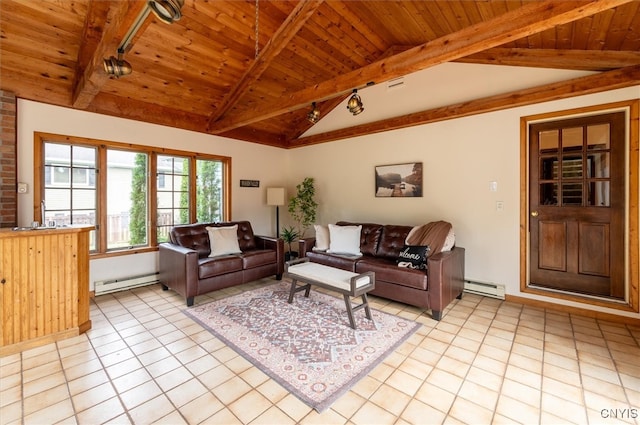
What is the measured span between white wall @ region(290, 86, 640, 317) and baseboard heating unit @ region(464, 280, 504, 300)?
64 millimetres

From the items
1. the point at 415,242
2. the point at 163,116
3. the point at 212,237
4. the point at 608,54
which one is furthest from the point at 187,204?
the point at 608,54

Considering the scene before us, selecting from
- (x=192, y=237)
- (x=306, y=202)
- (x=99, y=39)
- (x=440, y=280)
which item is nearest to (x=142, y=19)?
(x=99, y=39)

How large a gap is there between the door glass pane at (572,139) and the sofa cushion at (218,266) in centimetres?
419

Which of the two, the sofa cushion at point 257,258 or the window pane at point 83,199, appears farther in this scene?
the sofa cushion at point 257,258

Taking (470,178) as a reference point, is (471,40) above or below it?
above

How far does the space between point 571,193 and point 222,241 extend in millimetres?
4378

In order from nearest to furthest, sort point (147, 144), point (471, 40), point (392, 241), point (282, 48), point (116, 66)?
point (471, 40), point (116, 66), point (282, 48), point (392, 241), point (147, 144)

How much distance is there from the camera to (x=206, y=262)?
11.3 ft

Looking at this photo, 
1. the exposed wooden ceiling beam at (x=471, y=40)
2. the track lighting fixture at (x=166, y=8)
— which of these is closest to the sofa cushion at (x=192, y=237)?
the exposed wooden ceiling beam at (x=471, y=40)

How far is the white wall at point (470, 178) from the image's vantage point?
3371mm

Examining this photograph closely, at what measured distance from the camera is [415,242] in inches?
139

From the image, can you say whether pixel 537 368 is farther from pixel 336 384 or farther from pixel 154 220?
pixel 154 220

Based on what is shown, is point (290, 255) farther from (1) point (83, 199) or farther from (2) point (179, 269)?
(1) point (83, 199)

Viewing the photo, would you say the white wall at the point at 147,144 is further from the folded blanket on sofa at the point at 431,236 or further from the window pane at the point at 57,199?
the folded blanket on sofa at the point at 431,236
